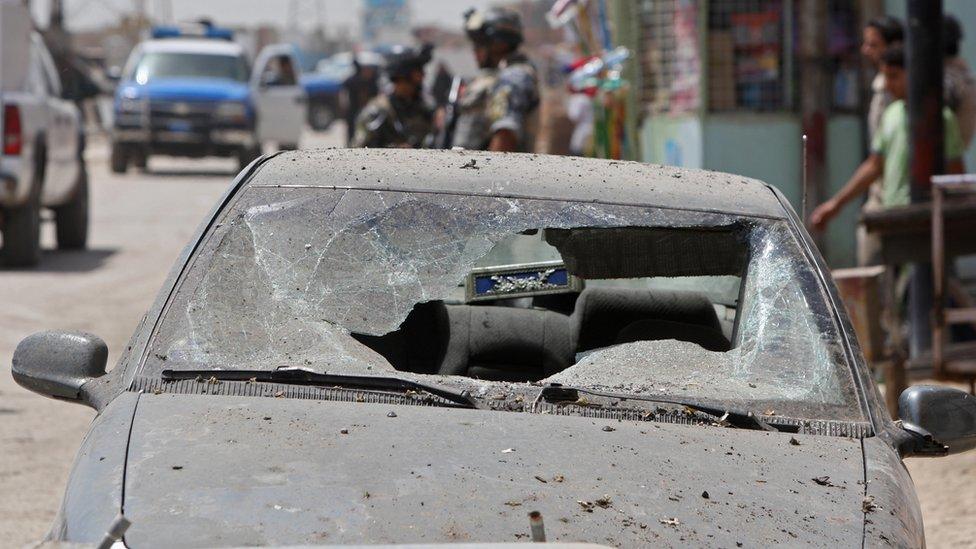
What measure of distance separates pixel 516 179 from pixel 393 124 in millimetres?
5899

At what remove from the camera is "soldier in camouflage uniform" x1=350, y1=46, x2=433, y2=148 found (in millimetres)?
9883

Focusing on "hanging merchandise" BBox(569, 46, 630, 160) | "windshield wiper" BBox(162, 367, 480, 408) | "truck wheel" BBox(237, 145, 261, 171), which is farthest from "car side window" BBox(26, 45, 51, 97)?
"truck wheel" BBox(237, 145, 261, 171)

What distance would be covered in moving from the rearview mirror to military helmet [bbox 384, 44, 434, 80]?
6350 millimetres

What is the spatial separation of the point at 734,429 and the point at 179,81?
2384 cm

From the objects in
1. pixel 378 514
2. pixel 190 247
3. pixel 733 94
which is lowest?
pixel 378 514

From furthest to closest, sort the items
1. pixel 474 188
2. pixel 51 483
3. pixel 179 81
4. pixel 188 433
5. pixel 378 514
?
1. pixel 179 81
2. pixel 51 483
3. pixel 474 188
4. pixel 188 433
5. pixel 378 514

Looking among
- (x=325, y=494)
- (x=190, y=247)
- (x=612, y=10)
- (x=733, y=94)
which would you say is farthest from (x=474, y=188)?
(x=612, y=10)

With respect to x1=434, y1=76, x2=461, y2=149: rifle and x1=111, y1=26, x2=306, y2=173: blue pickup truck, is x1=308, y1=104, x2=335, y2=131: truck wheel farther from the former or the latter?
x1=434, y1=76, x2=461, y2=149: rifle

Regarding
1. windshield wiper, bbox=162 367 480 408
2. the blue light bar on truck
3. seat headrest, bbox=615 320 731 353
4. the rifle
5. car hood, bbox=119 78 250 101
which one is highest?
the blue light bar on truck

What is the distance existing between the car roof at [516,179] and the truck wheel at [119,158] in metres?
23.3

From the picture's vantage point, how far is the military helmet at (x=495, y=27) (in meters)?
9.05

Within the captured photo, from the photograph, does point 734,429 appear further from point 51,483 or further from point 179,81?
Result: point 179,81

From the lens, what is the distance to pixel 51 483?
6430mm

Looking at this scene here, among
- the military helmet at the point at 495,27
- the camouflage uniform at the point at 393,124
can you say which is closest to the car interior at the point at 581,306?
the military helmet at the point at 495,27
